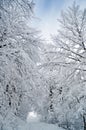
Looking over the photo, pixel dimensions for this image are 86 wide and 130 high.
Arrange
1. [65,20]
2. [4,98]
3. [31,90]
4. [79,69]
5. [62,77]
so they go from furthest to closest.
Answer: [65,20] → [62,77] → [79,69] → [31,90] → [4,98]

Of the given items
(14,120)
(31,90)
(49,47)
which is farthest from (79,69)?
(14,120)

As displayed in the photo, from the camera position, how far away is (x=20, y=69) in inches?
230

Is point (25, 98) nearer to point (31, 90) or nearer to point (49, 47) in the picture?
point (31, 90)

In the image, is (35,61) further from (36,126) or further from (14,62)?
(36,126)

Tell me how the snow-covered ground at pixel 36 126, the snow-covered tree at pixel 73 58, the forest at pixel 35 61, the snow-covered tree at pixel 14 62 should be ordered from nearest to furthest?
the snow-covered tree at pixel 14 62, the forest at pixel 35 61, the snow-covered ground at pixel 36 126, the snow-covered tree at pixel 73 58

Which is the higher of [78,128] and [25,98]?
[25,98]

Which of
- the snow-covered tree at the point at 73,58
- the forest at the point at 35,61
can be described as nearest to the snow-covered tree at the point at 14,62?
the forest at the point at 35,61

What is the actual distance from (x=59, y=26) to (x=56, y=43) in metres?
1.30

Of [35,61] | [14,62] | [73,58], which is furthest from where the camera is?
[73,58]

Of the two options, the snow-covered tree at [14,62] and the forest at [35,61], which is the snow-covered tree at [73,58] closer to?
the forest at [35,61]

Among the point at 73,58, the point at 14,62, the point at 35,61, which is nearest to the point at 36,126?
the point at 35,61

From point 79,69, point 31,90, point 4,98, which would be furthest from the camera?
point 79,69

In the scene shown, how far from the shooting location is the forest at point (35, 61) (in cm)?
503

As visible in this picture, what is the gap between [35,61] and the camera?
7461 millimetres
